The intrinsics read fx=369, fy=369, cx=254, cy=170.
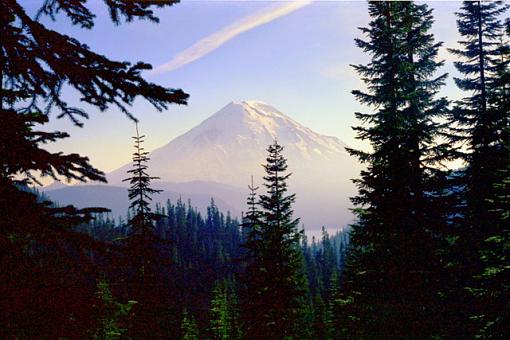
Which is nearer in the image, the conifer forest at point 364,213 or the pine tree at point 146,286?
the conifer forest at point 364,213

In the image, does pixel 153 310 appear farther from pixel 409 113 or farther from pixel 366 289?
pixel 409 113

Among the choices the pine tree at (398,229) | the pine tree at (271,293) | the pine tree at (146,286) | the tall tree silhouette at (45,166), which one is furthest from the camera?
the pine tree at (271,293)

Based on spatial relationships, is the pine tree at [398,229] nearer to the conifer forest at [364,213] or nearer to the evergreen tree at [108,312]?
the conifer forest at [364,213]

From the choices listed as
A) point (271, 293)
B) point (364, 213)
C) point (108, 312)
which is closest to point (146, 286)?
point (271, 293)

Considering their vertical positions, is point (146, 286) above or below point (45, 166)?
below

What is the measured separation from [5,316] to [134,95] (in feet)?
7.42

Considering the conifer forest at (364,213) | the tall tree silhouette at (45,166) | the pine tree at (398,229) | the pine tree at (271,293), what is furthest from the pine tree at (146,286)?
the tall tree silhouette at (45,166)

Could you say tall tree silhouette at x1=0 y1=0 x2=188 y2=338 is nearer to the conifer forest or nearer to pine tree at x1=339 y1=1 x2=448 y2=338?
the conifer forest

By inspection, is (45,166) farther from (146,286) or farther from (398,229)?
(146,286)

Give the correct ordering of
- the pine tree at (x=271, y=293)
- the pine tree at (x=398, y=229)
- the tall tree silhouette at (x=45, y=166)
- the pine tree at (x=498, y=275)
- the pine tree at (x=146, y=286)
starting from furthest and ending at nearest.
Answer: the pine tree at (x=271, y=293) → the pine tree at (x=146, y=286) → the pine tree at (x=498, y=275) → the pine tree at (x=398, y=229) → the tall tree silhouette at (x=45, y=166)

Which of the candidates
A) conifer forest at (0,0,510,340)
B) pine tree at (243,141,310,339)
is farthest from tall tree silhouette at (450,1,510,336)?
pine tree at (243,141,310,339)

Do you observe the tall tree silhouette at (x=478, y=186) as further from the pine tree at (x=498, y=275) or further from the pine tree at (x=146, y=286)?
the pine tree at (x=146, y=286)

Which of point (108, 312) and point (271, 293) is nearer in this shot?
point (108, 312)

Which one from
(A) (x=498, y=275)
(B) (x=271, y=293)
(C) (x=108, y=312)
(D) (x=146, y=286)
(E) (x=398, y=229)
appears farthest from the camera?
(B) (x=271, y=293)
